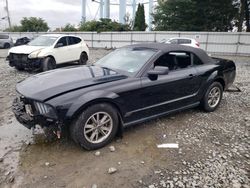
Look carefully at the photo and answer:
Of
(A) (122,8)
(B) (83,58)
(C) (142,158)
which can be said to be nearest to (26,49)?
(B) (83,58)

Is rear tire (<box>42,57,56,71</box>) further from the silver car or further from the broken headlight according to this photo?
the silver car

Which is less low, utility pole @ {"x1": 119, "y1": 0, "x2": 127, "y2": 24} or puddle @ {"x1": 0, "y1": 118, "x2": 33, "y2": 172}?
utility pole @ {"x1": 119, "y1": 0, "x2": 127, "y2": 24}

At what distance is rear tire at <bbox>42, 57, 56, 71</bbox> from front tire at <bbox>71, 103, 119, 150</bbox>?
6.28 meters

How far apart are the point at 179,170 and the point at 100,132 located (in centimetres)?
123

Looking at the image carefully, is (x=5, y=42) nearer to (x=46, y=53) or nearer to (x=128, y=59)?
(x=46, y=53)

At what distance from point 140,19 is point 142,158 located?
1333 inches

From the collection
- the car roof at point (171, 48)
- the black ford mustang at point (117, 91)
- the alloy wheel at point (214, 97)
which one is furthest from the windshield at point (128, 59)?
the alloy wheel at point (214, 97)

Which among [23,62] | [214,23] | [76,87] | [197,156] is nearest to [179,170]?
[197,156]

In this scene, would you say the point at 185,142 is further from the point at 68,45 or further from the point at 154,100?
the point at 68,45

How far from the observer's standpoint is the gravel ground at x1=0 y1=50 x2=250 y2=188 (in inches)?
114

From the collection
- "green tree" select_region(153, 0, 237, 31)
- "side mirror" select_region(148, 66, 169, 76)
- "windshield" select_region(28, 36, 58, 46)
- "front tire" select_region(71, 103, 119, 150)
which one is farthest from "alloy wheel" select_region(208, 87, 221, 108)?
"green tree" select_region(153, 0, 237, 31)

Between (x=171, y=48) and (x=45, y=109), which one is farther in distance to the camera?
(x=171, y=48)

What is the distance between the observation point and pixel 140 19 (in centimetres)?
3500

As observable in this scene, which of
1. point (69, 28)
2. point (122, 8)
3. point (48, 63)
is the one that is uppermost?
point (122, 8)
